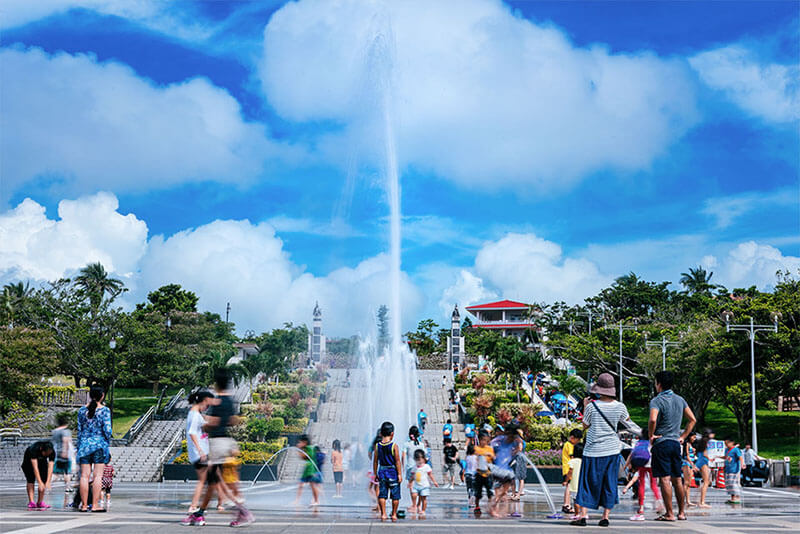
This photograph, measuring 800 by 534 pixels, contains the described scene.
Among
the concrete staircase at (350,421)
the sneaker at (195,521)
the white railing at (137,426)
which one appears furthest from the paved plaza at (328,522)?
the white railing at (137,426)

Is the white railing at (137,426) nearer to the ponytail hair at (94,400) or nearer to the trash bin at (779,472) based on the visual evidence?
the ponytail hair at (94,400)

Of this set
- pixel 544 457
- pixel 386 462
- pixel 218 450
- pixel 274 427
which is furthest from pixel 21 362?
pixel 218 450

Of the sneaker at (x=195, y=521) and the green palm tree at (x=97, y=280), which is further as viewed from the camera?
the green palm tree at (x=97, y=280)

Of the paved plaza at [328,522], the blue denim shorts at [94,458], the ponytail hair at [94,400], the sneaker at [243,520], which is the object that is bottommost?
the paved plaza at [328,522]

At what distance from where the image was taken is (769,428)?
47.0 meters

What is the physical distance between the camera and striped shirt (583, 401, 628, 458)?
870 centimetres

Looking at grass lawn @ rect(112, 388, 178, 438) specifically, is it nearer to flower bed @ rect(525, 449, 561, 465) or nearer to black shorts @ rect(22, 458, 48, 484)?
flower bed @ rect(525, 449, 561, 465)

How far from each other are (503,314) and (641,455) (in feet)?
329

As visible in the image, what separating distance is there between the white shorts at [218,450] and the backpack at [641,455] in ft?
22.1

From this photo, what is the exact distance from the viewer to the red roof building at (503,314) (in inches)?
4154

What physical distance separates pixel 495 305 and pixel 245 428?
271 ft

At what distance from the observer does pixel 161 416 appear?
136ft

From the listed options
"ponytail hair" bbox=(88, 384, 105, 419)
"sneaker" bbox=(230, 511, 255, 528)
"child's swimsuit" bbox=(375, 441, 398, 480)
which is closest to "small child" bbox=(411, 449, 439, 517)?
"child's swimsuit" bbox=(375, 441, 398, 480)

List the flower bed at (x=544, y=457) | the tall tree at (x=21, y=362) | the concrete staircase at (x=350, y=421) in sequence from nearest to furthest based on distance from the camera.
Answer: the flower bed at (x=544, y=457) < the concrete staircase at (x=350, y=421) < the tall tree at (x=21, y=362)
